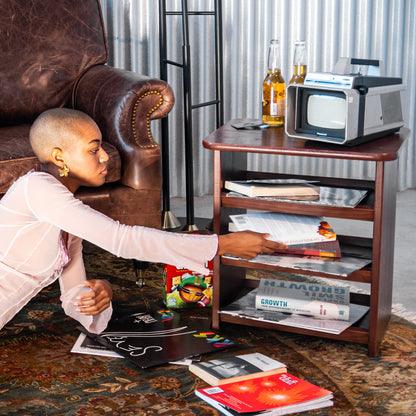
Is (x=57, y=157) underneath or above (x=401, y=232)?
above

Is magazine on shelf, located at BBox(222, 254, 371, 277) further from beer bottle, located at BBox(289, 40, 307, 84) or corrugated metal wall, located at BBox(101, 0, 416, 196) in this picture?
corrugated metal wall, located at BBox(101, 0, 416, 196)

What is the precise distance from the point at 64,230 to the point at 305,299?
0.69 metres

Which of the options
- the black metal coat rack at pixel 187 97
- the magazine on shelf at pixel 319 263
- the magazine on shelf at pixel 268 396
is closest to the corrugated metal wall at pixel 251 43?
the black metal coat rack at pixel 187 97

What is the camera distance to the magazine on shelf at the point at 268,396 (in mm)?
1486

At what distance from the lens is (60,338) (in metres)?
1.92

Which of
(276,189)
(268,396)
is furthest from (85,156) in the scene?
(268,396)

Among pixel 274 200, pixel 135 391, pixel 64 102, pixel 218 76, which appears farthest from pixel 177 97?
pixel 135 391

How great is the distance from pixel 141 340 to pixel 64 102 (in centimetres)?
117

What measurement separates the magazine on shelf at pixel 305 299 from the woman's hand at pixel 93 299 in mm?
431

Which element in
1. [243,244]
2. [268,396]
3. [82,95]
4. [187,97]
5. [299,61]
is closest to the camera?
[268,396]

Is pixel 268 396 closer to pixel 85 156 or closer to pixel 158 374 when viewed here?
pixel 158 374

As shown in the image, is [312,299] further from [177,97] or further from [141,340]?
[177,97]

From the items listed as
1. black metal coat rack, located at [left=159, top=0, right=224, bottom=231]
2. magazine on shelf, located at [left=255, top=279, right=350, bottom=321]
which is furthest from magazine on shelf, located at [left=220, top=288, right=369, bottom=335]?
black metal coat rack, located at [left=159, top=0, right=224, bottom=231]

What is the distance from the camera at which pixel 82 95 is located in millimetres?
2516
